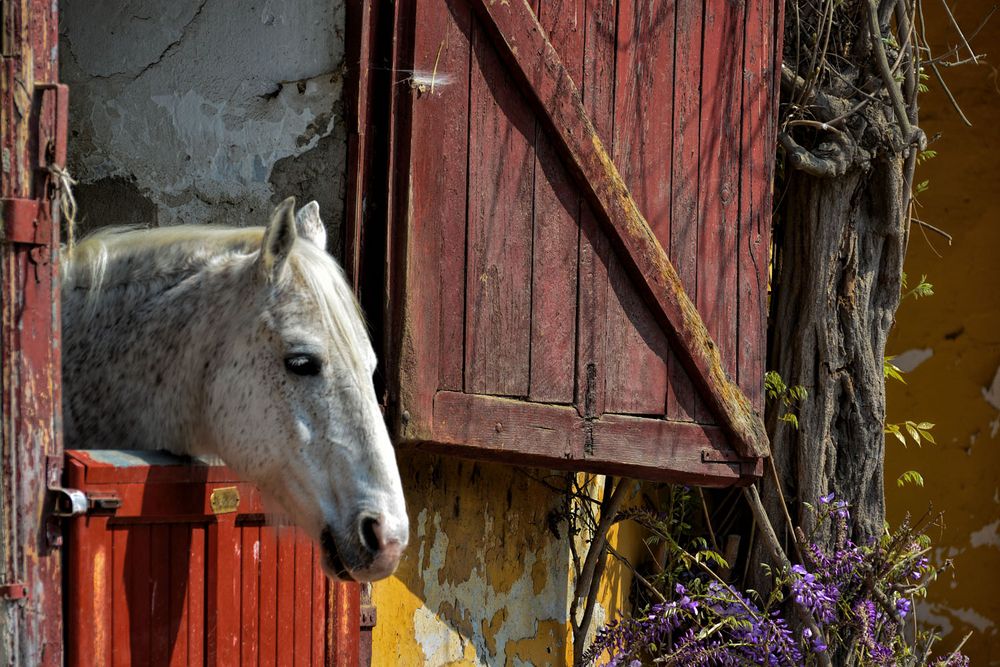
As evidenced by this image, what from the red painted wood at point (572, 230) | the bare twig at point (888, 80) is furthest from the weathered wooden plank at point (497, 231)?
the bare twig at point (888, 80)

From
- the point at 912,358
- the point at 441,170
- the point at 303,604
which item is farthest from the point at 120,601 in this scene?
the point at 912,358

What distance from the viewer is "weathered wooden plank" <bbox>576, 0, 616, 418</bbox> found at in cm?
375

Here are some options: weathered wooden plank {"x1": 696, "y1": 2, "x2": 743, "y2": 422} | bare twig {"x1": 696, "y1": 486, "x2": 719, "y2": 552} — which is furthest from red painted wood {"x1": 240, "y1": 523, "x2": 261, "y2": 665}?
bare twig {"x1": 696, "y1": 486, "x2": 719, "y2": 552}

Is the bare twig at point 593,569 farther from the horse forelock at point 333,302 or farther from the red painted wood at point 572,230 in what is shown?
the horse forelock at point 333,302

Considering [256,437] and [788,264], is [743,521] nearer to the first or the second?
[788,264]

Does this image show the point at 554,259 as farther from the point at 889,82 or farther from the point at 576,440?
the point at 889,82

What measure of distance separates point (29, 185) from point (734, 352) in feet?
8.01

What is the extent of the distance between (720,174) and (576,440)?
1109 millimetres

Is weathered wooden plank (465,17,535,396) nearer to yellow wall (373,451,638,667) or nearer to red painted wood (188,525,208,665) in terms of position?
yellow wall (373,451,638,667)

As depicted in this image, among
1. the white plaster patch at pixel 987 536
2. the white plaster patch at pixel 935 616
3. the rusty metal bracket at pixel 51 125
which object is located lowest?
the white plaster patch at pixel 935 616

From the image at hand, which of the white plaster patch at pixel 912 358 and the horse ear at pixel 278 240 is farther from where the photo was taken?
the white plaster patch at pixel 912 358

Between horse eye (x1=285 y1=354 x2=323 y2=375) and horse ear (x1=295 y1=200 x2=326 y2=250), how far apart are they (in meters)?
0.42

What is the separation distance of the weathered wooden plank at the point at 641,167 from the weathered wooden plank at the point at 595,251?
0.03m

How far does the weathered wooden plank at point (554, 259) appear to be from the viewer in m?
3.63
